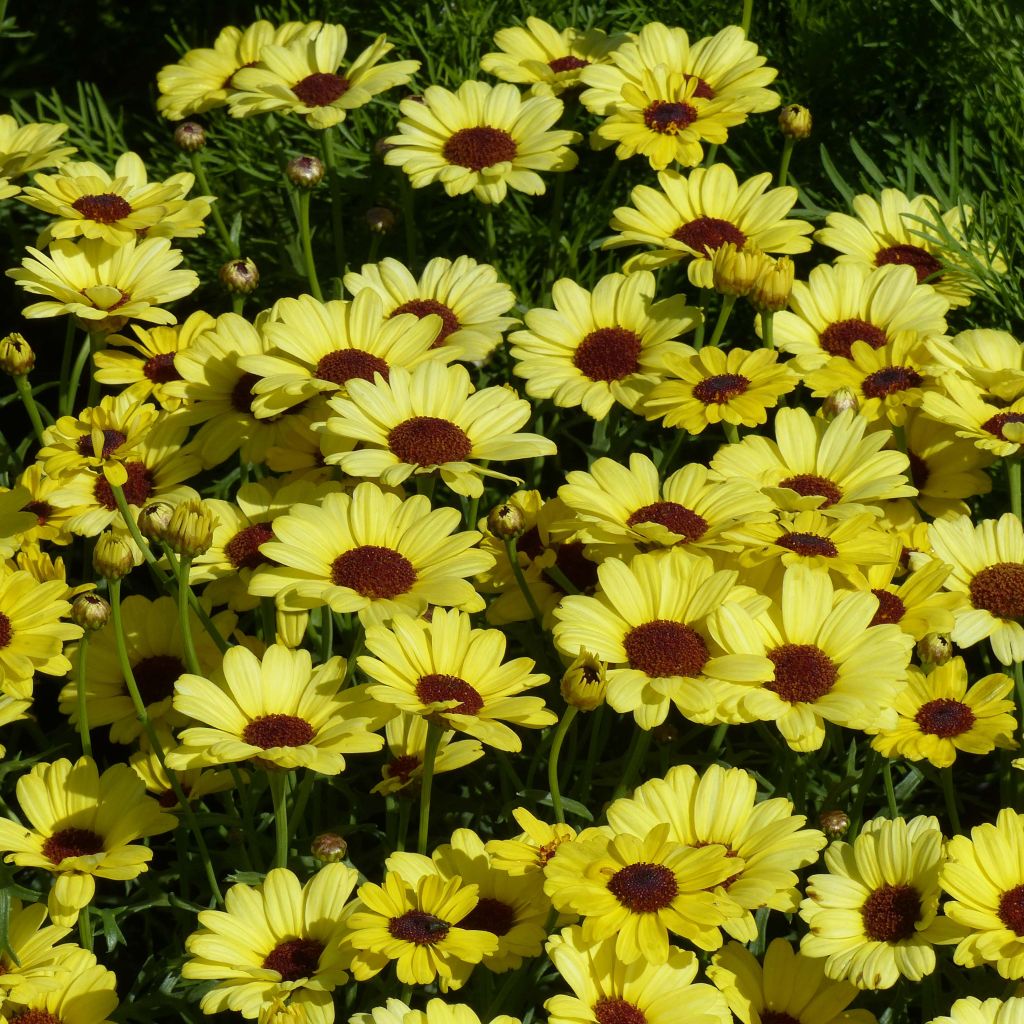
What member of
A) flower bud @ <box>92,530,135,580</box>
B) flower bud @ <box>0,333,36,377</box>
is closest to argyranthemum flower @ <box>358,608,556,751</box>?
flower bud @ <box>92,530,135,580</box>

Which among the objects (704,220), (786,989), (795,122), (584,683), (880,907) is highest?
(795,122)

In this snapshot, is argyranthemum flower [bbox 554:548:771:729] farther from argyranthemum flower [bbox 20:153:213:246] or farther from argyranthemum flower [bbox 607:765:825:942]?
argyranthemum flower [bbox 20:153:213:246]

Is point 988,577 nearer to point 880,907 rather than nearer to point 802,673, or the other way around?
point 802,673

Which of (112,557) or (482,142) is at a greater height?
(482,142)

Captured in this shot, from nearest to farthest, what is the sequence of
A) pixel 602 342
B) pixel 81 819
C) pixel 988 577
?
pixel 81 819
pixel 988 577
pixel 602 342

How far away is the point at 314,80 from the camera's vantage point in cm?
289

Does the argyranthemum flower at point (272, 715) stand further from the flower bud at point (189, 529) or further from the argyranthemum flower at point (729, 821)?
the argyranthemum flower at point (729, 821)

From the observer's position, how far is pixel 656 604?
1998 millimetres

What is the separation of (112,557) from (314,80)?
1.30 m

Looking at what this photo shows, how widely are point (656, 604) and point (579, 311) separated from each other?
29.9 inches

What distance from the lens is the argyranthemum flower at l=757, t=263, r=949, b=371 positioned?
2578mm

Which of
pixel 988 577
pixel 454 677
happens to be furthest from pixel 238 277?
pixel 988 577

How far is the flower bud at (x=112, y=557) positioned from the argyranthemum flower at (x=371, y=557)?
167mm

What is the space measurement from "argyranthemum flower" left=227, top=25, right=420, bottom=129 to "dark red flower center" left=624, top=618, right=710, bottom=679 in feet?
4.20
